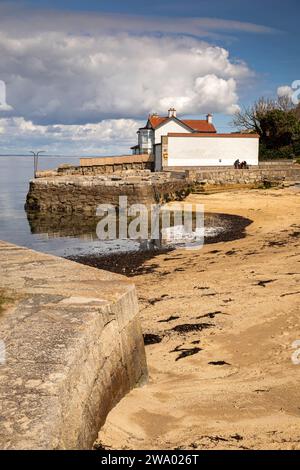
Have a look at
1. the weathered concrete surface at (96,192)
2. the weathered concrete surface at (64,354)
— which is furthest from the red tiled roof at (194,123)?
the weathered concrete surface at (64,354)

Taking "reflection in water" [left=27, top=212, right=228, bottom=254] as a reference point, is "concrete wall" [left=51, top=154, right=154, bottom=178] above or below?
above

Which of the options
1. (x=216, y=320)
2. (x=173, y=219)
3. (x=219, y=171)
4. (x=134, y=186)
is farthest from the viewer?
(x=219, y=171)

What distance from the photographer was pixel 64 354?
2.85m

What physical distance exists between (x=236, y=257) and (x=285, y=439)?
8.27 meters

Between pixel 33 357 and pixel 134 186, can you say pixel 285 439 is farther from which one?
pixel 134 186

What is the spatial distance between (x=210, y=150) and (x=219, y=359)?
3478 centimetres

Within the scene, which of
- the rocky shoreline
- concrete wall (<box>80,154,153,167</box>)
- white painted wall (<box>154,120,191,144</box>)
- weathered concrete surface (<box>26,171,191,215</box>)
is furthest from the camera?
white painted wall (<box>154,120,191,144</box>)

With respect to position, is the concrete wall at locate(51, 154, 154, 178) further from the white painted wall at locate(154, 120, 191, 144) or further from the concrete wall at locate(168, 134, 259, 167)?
the white painted wall at locate(154, 120, 191, 144)

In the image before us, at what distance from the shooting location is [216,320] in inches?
246

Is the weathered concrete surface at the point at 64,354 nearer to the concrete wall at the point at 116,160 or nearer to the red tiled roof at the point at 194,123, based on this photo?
the concrete wall at the point at 116,160

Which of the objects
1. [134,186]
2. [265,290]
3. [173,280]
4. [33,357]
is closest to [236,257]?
[173,280]

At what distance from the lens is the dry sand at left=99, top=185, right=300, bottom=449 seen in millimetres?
3070

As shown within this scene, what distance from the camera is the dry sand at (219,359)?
121 inches

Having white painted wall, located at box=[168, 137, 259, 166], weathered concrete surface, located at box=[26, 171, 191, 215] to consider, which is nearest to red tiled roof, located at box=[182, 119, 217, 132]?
white painted wall, located at box=[168, 137, 259, 166]
